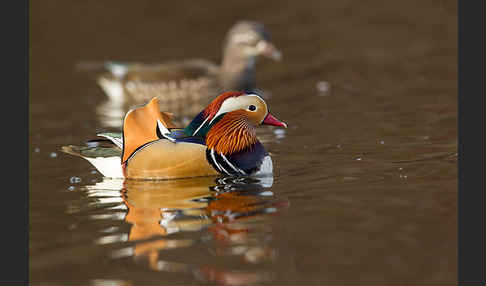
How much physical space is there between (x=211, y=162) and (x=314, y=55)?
25.6ft

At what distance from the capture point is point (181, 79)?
1314cm

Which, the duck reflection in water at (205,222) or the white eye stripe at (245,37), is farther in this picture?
the white eye stripe at (245,37)

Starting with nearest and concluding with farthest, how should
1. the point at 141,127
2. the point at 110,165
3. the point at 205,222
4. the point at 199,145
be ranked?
the point at 205,222
the point at 199,145
the point at 141,127
the point at 110,165

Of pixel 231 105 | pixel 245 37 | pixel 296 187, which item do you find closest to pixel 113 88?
pixel 245 37

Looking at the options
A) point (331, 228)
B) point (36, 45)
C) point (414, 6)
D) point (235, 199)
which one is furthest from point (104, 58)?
point (331, 228)

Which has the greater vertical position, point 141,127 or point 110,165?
point 141,127

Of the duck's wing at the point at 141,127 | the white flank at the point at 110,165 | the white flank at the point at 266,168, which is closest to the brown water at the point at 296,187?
the white flank at the point at 110,165

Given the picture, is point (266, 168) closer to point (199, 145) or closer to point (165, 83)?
point (199, 145)

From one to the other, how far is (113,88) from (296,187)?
21.4ft

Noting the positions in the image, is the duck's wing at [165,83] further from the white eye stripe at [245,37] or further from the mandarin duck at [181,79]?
the white eye stripe at [245,37]

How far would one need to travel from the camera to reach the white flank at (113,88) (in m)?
13.3

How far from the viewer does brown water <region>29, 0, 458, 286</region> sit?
5.56m

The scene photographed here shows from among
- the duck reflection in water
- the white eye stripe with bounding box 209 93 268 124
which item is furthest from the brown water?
the white eye stripe with bounding box 209 93 268 124

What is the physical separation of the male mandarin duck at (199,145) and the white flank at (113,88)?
521cm
